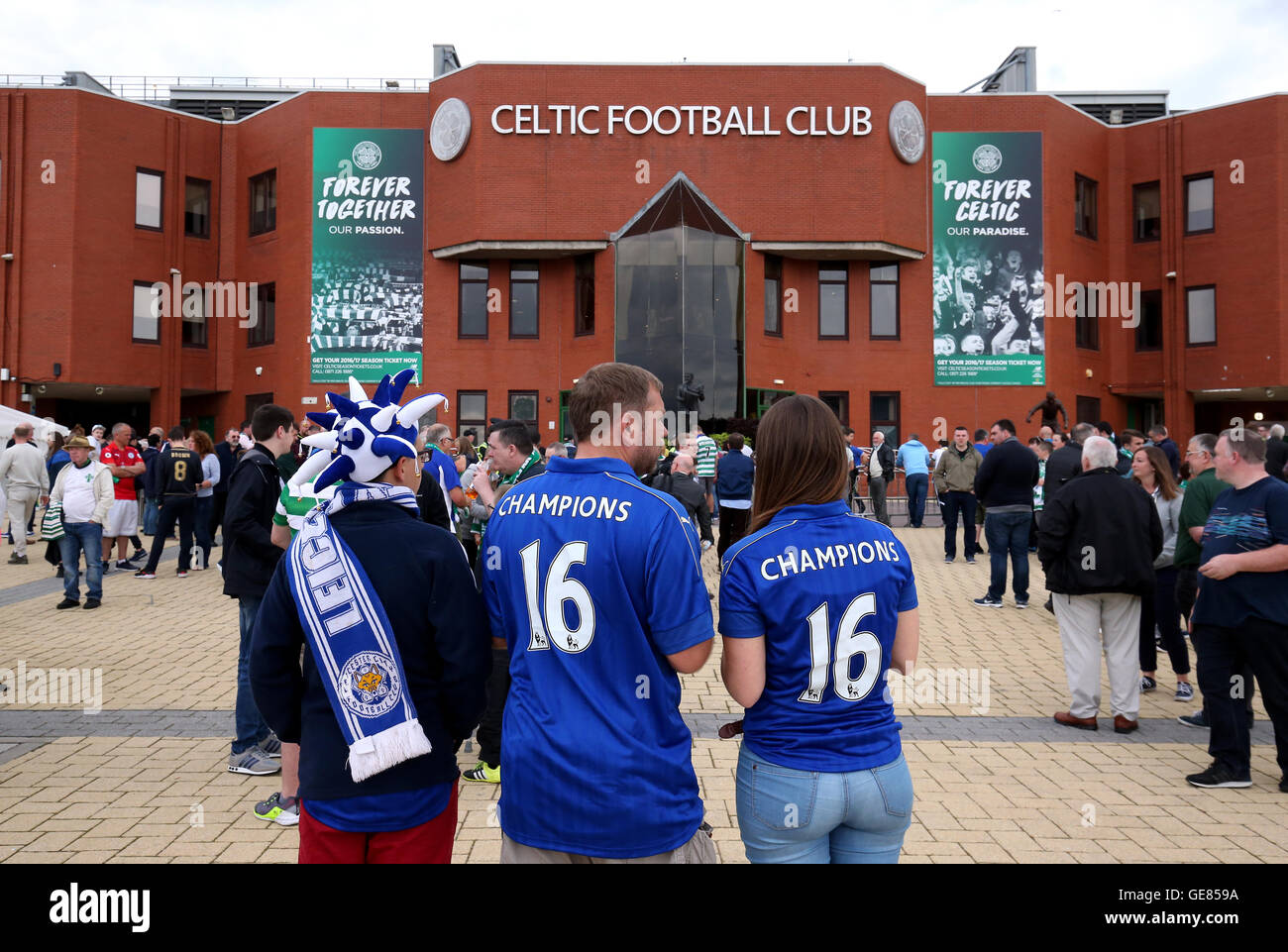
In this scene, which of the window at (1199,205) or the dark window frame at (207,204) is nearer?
the window at (1199,205)

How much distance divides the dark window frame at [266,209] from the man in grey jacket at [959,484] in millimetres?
22161

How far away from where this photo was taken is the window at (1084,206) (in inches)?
1091

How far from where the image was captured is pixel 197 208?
2848 cm

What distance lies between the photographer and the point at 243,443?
14.6 m

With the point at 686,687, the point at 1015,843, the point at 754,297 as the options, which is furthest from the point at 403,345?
the point at 1015,843

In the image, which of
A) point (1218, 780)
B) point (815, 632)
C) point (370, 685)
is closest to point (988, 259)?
point (1218, 780)

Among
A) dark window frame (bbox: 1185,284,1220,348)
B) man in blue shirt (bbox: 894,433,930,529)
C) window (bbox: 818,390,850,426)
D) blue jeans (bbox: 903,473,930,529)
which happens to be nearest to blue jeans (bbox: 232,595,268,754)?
man in blue shirt (bbox: 894,433,930,529)

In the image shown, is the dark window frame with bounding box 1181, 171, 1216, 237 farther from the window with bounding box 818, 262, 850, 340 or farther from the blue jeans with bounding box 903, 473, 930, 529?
the blue jeans with bounding box 903, 473, 930, 529

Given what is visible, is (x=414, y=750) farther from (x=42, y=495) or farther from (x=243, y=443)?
(x=42, y=495)

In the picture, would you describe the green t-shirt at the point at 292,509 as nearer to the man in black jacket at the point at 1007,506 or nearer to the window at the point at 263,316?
the man in black jacket at the point at 1007,506

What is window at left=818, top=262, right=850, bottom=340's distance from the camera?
87.9 ft

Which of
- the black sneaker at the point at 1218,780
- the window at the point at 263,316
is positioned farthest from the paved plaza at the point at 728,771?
the window at the point at 263,316

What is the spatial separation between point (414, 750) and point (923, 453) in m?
17.2

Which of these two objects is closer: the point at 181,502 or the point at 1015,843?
the point at 1015,843
